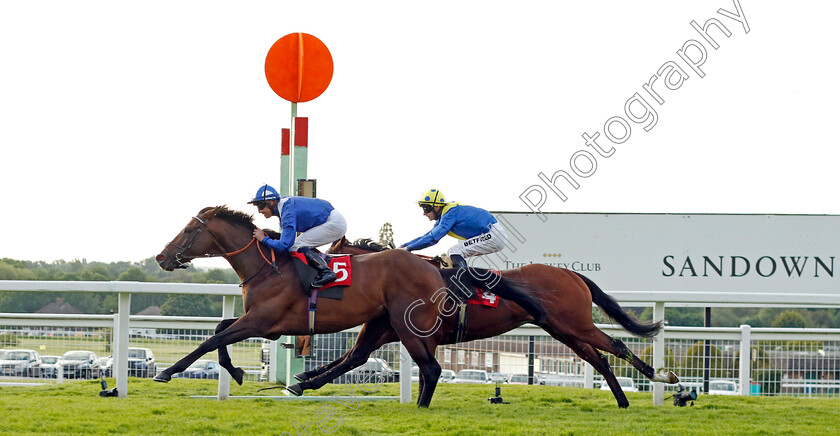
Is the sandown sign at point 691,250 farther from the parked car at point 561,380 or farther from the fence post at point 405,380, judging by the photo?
the fence post at point 405,380

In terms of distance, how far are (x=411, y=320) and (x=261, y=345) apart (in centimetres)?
217

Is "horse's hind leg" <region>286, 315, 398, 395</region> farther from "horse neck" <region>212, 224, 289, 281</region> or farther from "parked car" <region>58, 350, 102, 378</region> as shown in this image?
"parked car" <region>58, 350, 102, 378</region>

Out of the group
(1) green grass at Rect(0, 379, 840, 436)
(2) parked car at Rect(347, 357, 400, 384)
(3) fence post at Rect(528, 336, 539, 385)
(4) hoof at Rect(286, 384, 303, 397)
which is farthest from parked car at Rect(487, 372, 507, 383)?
(4) hoof at Rect(286, 384, 303, 397)

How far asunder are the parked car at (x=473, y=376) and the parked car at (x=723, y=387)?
2.20m

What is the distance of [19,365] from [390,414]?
3.51 metres

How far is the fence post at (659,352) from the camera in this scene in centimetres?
712

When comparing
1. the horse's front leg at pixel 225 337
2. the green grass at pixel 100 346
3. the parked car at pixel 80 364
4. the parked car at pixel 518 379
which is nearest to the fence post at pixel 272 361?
the green grass at pixel 100 346

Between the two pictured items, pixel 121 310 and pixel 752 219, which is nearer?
pixel 121 310

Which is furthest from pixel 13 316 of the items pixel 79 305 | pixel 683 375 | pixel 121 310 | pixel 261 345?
pixel 79 305

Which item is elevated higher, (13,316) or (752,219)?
(752,219)

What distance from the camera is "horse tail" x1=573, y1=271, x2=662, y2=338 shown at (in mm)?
7141

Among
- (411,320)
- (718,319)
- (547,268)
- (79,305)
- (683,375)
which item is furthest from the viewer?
(718,319)

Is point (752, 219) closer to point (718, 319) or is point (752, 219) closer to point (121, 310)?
point (121, 310)

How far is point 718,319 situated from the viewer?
127 ft
